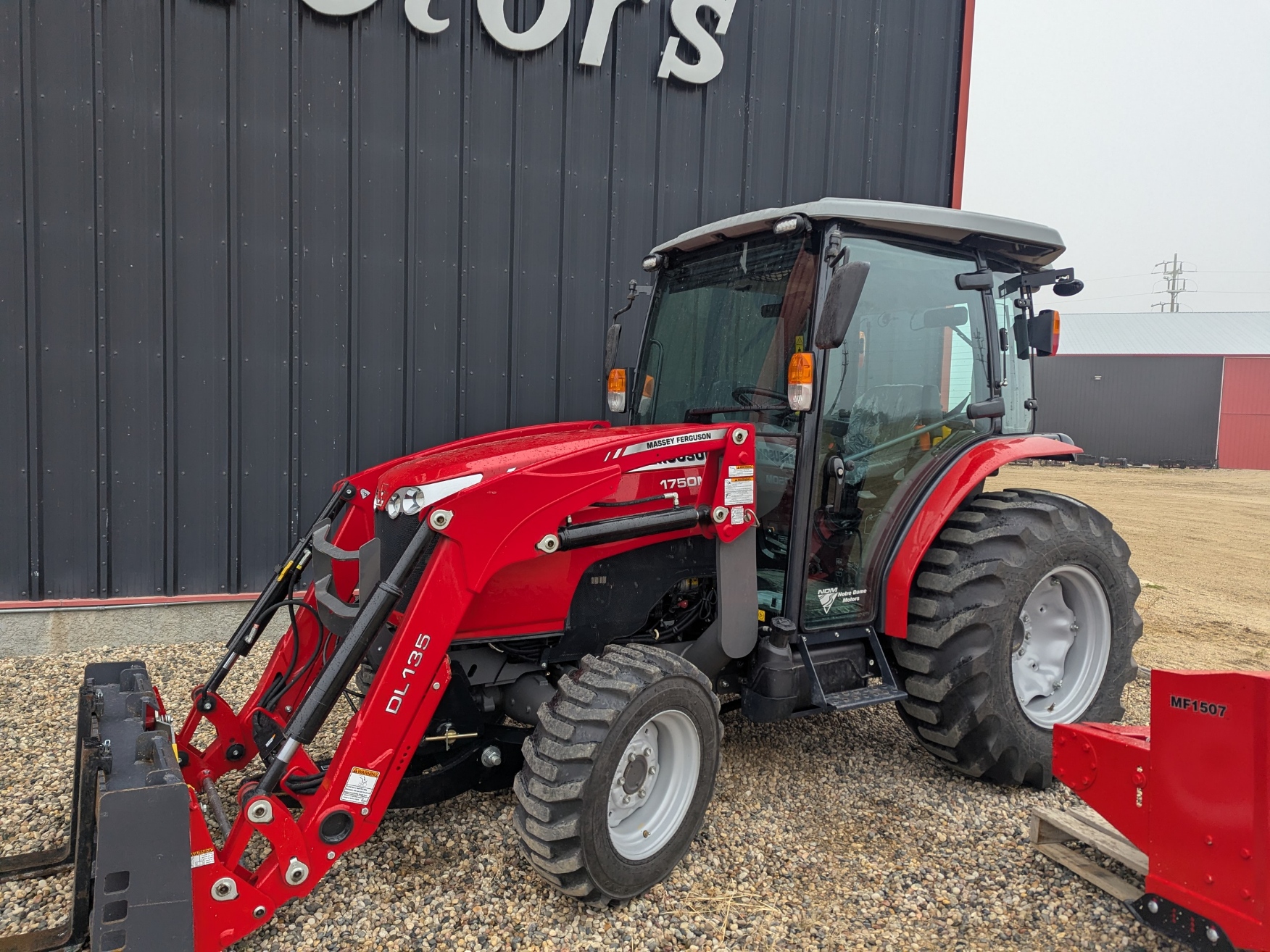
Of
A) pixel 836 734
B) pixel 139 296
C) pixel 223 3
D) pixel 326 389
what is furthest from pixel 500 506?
pixel 223 3

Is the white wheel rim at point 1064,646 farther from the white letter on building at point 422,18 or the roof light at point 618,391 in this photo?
the white letter on building at point 422,18

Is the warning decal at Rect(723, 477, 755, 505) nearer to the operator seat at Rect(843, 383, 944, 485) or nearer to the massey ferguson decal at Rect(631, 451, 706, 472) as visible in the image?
the massey ferguson decal at Rect(631, 451, 706, 472)

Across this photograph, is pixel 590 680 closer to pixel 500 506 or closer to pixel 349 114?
pixel 500 506

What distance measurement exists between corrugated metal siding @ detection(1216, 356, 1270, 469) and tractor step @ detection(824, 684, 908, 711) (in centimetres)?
2706

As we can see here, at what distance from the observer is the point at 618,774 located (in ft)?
8.46

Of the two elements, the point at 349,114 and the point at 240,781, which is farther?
the point at 349,114

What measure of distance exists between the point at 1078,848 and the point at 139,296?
18.3 ft

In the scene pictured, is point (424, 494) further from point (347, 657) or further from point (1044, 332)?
point (1044, 332)

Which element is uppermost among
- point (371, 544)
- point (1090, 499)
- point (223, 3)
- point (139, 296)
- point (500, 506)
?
point (223, 3)

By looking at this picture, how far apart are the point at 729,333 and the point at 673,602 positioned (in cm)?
115

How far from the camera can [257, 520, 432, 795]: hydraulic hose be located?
230cm

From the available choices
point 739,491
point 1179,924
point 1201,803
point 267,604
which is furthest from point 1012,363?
point 267,604

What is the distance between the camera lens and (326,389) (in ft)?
17.5

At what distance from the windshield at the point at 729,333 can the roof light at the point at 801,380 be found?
0.11 meters
